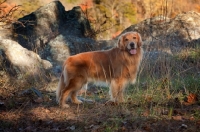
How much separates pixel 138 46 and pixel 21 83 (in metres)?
2.91

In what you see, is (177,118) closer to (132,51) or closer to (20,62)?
(132,51)

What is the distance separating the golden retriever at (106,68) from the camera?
7.04 meters

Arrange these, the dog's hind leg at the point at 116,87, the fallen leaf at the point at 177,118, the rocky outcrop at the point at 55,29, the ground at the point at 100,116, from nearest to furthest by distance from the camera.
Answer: the ground at the point at 100,116 → the fallen leaf at the point at 177,118 → the dog's hind leg at the point at 116,87 → the rocky outcrop at the point at 55,29

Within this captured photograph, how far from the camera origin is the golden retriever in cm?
704

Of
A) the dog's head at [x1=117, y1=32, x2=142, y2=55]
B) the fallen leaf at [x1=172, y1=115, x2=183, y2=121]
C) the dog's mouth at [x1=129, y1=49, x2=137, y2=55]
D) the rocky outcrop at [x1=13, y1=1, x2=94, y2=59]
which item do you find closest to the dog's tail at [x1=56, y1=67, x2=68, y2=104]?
the dog's head at [x1=117, y1=32, x2=142, y2=55]

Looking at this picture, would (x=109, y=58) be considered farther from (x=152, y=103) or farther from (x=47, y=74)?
(x=47, y=74)

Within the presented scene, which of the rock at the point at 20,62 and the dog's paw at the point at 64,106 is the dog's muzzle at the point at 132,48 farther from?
the rock at the point at 20,62

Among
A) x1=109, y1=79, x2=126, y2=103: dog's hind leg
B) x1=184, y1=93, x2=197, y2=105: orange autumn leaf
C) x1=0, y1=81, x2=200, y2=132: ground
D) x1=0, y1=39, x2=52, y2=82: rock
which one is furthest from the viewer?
x1=0, y1=39, x2=52, y2=82: rock

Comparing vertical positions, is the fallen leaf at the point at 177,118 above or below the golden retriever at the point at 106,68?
below

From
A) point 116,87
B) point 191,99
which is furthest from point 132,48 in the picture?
point 191,99

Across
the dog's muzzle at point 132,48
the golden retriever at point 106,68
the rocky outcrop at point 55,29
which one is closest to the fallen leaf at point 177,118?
the golden retriever at point 106,68

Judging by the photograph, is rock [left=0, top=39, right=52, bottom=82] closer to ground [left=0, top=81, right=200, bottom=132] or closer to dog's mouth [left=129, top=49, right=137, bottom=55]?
ground [left=0, top=81, right=200, bottom=132]

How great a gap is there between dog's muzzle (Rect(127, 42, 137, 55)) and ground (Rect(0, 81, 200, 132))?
1.06 m

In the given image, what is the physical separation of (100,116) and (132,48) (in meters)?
2.03
